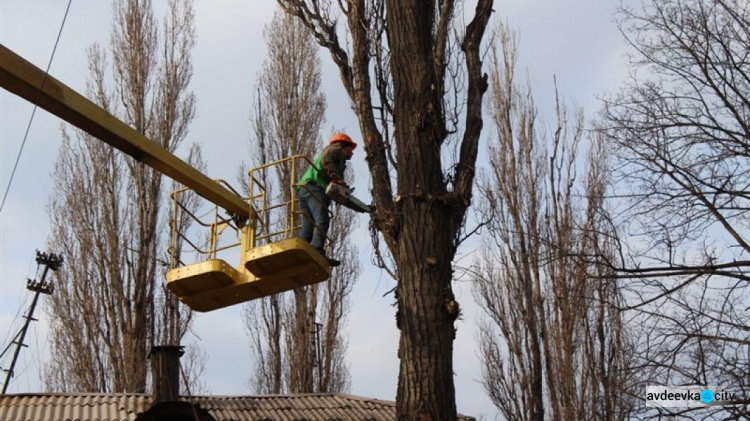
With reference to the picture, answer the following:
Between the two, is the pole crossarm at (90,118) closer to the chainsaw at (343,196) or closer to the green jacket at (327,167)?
the green jacket at (327,167)

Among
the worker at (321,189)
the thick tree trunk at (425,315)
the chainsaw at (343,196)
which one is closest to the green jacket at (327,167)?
the worker at (321,189)

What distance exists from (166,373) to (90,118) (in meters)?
4.89

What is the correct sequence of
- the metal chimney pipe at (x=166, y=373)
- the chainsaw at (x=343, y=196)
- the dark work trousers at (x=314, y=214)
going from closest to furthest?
the chainsaw at (x=343, y=196)
the dark work trousers at (x=314, y=214)
the metal chimney pipe at (x=166, y=373)

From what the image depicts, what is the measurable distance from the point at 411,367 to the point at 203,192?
4.05 metres

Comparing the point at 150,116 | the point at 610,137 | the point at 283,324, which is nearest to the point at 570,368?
the point at 283,324

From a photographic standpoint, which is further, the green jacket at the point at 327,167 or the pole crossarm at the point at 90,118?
the green jacket at the point at 327,167

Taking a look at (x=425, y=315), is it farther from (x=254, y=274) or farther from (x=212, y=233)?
(x=212, y=233)

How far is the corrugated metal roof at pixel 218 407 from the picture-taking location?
38.5 ft

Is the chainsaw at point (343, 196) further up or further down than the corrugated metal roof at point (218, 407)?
further up

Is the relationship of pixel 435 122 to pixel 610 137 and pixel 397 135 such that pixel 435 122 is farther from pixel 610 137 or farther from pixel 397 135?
pixel 610 137

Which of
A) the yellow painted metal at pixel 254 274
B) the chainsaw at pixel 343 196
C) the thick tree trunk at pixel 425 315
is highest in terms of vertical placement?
the chainsaw at pixel 343 196

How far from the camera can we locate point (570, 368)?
15.3 m

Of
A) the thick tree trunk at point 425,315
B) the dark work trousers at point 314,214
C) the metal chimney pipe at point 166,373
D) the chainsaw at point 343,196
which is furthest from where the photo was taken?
the metal chimney pipe at point 166,373

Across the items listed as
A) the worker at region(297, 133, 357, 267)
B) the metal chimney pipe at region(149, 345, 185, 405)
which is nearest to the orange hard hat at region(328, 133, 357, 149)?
the worker at region(297, 133, 357, 267)
